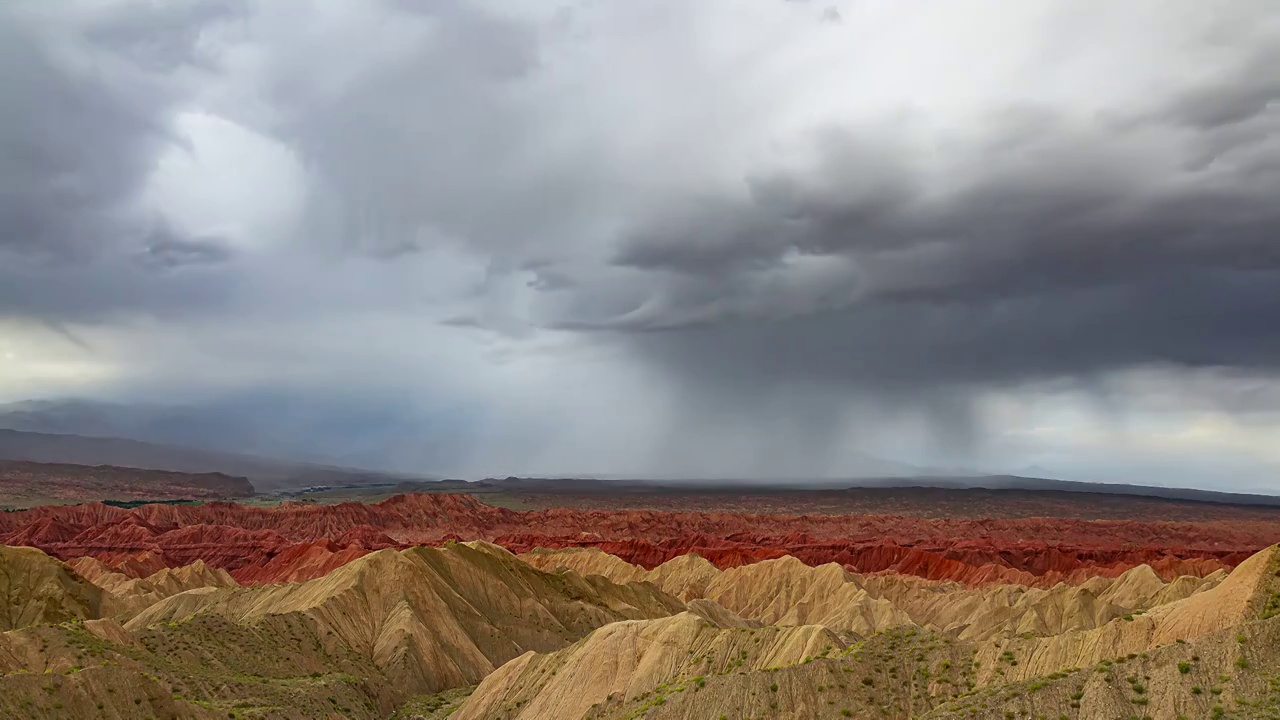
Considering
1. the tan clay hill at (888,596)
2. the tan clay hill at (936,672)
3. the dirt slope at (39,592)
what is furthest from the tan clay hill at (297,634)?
the tan clay hill at (888,596)

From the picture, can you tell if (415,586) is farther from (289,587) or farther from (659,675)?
(659,675)

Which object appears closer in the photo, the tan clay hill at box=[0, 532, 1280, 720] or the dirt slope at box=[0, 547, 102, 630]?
the tan clay hill at box=[0, 532, 1280, 720]

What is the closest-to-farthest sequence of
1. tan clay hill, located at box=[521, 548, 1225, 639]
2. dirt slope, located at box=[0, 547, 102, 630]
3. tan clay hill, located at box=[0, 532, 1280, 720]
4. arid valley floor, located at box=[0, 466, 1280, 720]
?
1. tan clay hill, located at box=[0, 532, 1280, 720]
2. arid valley floor, located at box=[0, 466, 1280, 720]
3. dirt slope, located at box=[0, 547, 102, 630]
4. tan clay hill, located at box=[521, 548, 1225, 639]

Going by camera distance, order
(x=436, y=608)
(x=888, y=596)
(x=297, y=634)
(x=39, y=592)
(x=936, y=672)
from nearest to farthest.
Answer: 1. (x=936, y=672)
2. (x=297, y=634)
3. (x=39, y=592)
4. (x=436, y=608)
5. (x=888, y=596)

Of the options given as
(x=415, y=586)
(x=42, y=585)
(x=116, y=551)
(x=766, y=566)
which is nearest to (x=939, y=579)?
(x=766, y=566)

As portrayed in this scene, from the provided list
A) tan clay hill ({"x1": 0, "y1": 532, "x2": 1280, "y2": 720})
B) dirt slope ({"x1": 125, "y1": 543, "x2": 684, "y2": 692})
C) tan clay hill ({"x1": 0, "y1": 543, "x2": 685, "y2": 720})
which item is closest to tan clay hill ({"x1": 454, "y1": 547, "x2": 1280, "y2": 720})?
tan clay hill ({"x1": 0, "y1": 532, "x2": 1280, "y2": 720})

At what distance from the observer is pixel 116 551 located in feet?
605

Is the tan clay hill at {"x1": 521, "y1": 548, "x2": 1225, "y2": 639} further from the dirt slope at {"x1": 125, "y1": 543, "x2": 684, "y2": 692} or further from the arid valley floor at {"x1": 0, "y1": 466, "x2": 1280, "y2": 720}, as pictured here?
the dirt slope at {"x1": 125, "y1": 543, "x2": 684, "y2": 692}

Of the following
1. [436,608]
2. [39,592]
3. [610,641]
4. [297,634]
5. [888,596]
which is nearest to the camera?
[610,641]

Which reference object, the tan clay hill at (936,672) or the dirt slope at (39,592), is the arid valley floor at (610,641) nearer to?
the tan clay hill at (936,672)

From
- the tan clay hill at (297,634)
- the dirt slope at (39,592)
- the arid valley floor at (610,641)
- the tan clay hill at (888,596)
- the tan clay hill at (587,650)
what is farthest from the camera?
the tan clay hill at (888,596)

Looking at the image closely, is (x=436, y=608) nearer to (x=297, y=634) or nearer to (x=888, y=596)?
(x=297, y=634)

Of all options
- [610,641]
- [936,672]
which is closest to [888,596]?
[610,641]

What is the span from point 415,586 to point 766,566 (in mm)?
63068
